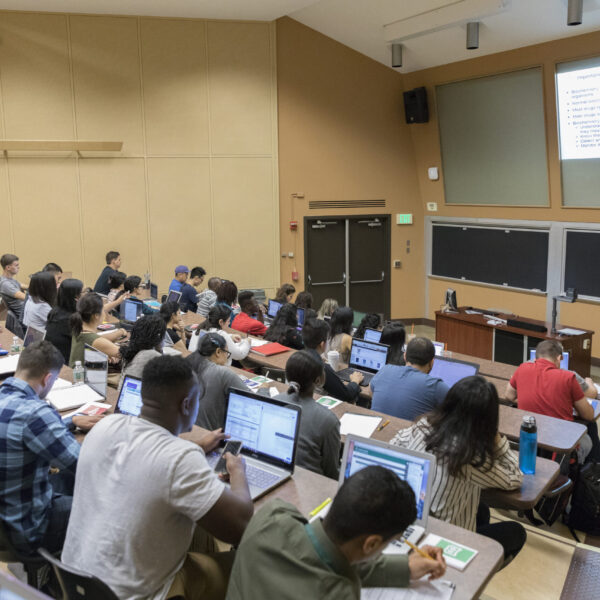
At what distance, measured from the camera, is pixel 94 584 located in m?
1.92

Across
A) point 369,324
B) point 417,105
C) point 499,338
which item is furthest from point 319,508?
point 417,105

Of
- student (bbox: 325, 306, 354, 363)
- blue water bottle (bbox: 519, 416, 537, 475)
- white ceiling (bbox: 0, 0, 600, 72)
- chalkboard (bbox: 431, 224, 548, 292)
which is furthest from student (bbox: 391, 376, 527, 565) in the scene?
chalkboard (bbox: 431, 224, 548, 292)

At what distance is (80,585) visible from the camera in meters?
1.96

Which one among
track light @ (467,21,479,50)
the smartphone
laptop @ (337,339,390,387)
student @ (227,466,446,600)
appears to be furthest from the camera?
track light @ (467,21,479,50)

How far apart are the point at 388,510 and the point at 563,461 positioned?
3036 millimetres

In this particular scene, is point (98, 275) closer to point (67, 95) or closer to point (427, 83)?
point (67, 95)

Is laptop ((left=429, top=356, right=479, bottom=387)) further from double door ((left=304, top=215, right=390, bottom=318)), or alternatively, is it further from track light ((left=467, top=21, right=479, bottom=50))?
double door ((left=304, top=215, right=390, bottom=318))

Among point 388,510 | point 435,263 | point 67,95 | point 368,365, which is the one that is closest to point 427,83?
point 435,263

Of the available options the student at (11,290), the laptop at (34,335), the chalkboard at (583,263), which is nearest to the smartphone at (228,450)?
the laptop at (34,335)

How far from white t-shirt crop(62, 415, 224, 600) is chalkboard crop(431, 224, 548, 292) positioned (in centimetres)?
831

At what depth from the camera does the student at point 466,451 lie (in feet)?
8.84

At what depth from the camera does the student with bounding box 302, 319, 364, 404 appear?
468 centimetres

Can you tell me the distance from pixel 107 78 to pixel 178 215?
227cm

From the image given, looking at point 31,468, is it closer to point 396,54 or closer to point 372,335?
point 372,335
